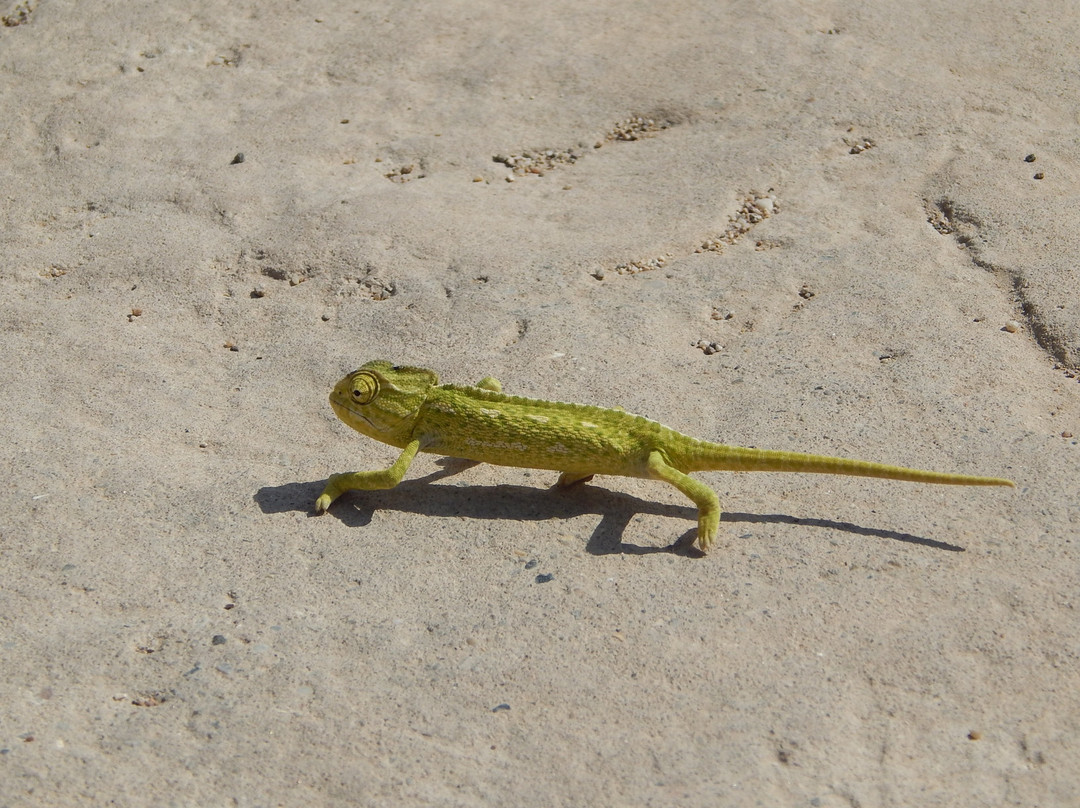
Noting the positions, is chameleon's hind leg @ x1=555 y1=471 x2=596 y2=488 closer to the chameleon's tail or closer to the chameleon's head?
the chameleon's tail

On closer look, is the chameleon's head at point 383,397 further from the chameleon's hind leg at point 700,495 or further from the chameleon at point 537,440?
the chameleon's hind leg at point 700,495

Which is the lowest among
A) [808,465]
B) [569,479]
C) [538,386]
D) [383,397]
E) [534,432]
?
[538,386]

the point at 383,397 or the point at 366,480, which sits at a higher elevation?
the point at 383,397

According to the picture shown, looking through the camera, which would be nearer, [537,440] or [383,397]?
[537,440]

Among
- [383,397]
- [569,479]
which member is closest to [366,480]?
[383,397]

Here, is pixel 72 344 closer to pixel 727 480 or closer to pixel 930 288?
pixel 727 480

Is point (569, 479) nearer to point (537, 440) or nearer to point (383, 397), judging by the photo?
point (537, 440)

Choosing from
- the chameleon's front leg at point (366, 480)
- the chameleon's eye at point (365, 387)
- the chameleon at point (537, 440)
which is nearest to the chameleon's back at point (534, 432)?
the chameleon at point (537, 440)
